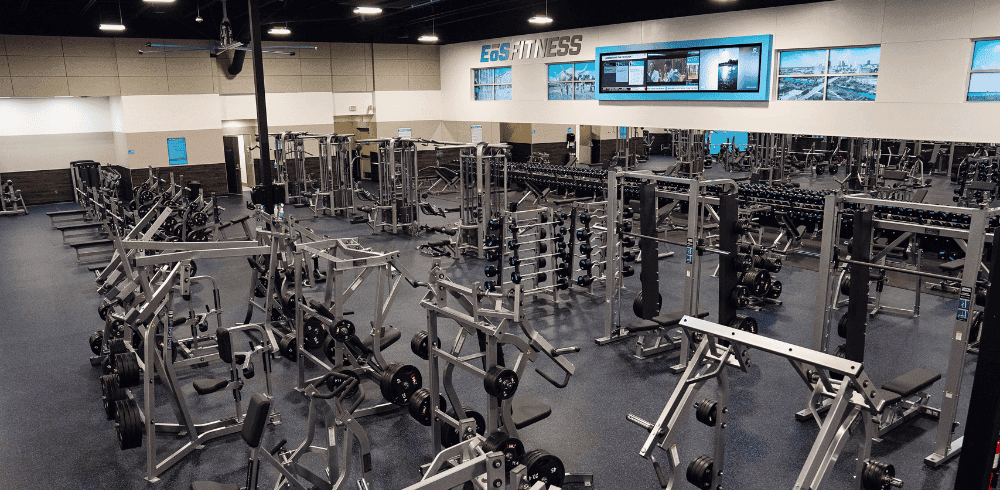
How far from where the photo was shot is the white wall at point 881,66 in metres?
9.33

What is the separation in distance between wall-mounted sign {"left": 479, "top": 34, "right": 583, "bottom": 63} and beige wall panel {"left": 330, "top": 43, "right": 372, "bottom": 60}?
345cm

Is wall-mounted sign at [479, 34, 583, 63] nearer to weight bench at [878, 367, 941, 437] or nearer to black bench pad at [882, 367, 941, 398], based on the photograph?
weight bench at [878, 367, 941, 437]

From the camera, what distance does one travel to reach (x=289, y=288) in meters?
6.66

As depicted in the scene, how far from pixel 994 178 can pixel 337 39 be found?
15.4 meters

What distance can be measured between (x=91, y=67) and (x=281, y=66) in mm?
4350

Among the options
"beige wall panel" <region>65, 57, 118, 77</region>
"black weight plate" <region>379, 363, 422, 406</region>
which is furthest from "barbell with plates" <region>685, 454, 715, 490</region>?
"beige wall panel" <region>65, 57, 118, 77</region>

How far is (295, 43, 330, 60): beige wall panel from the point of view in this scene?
58.8 feet

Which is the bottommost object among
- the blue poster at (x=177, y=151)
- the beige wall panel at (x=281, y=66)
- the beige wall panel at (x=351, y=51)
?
the blue poster at (x=177, y=151)

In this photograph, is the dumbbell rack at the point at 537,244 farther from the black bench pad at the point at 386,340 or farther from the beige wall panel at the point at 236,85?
the beige wall panel at the point at 236,85

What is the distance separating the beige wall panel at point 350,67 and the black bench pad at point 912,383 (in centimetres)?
1677

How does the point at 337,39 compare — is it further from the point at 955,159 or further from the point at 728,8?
the point at 955,159

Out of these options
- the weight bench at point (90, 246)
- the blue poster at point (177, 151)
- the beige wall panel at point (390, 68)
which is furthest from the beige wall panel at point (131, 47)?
the weight bench at point (90, 246)

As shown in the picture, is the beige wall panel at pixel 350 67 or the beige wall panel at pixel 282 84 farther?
the beige wall panel at pixel 350 67

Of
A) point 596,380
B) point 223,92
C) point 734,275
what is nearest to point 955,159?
point 734,275
